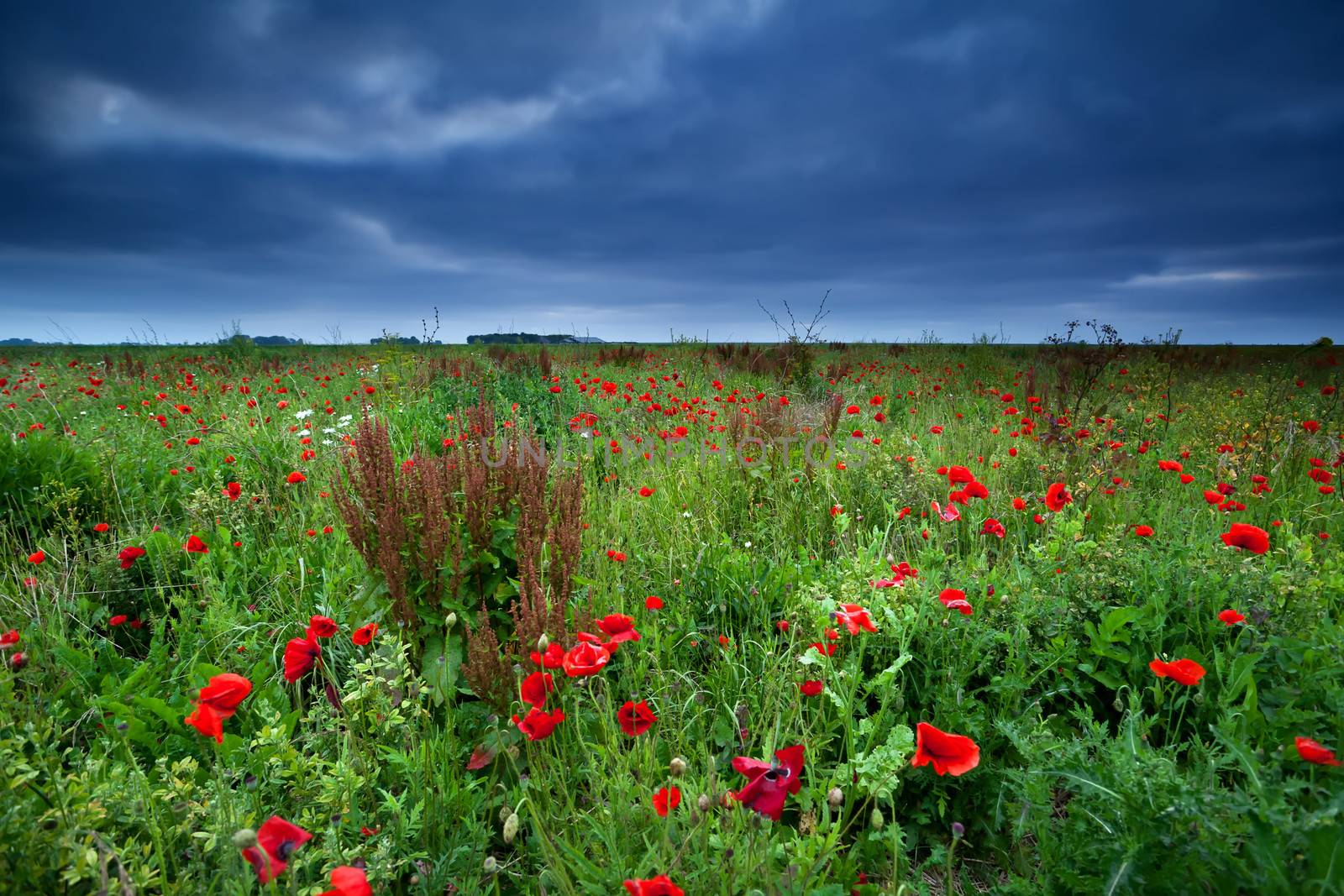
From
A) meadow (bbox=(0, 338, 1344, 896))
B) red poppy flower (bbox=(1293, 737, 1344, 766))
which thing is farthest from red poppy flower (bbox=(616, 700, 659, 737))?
red poppy flower (bbox=(1293, 737, 1344, 766))

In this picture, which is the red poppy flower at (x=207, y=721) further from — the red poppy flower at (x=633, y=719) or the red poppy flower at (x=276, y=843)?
the red poppy flower at (x=633, y=719)

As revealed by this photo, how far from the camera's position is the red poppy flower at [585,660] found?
1225mm

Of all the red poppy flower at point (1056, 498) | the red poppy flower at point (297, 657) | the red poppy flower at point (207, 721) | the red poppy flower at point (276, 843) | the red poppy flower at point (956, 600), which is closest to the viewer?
the red poppy flower at point (276, 843)

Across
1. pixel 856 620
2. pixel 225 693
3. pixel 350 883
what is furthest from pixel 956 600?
pixel 225 693

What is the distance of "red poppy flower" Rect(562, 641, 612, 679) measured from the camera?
1.23 m

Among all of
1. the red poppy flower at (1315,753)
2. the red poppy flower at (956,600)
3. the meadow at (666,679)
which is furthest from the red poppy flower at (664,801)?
the red poppy flower at (1315,753)

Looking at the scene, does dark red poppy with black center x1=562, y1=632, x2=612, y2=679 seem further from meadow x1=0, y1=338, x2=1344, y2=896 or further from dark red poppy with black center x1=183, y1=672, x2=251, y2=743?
dark red poppy with black center x1=183, y1=672, x2=251, y2=743

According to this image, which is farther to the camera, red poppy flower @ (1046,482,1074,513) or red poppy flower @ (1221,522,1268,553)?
red poppy flower @ (1046,482,1074,513)

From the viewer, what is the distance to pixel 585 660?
126 centimetres

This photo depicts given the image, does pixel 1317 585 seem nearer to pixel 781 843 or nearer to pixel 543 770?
pixel 781 843

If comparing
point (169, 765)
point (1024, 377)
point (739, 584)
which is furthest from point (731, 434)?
point (1024, 377)

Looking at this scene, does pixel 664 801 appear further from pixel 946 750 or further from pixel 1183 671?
pixel 1183 671

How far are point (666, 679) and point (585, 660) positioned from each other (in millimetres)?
905

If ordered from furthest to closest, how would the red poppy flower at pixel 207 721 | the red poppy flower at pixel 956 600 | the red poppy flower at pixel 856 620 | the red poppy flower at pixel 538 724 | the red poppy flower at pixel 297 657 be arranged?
the red poppy flower at pixel 956 600 < the red poppy flower at pixel 856 620 < the red poppy flower at pixel 297 657 < the red poppy flower at pixel 538 724 < the red poppy flower at pixel 207 721
